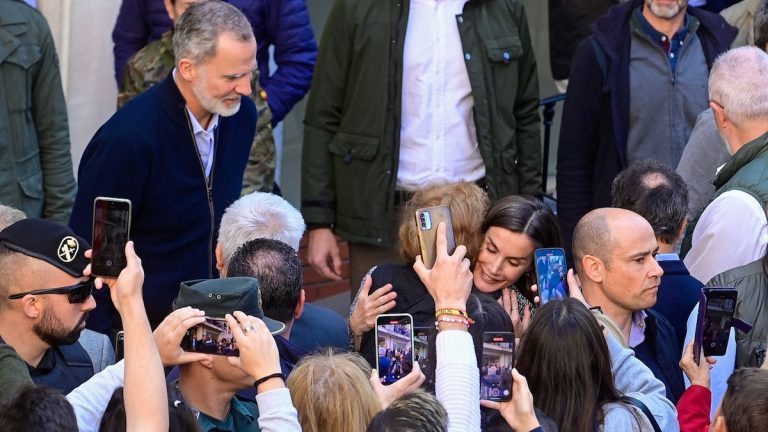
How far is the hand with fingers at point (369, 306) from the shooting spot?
4.70 meters

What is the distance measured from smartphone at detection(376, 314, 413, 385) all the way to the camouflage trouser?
7.93ft

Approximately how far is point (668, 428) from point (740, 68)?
6.75 feet

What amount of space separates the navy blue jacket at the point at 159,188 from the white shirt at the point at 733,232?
1953mm

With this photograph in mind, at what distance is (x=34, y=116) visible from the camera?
19.8 ft

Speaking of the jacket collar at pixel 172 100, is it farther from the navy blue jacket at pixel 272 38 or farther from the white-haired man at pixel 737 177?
the white-haired man at pixel 737 177

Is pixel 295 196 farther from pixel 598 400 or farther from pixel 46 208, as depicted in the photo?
pixel 598 400

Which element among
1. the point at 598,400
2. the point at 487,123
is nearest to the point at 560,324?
the point at 598,400

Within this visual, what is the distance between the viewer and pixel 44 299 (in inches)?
163

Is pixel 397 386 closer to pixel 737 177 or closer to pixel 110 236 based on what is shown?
pixel 110 236

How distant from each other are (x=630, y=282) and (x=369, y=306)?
0.92 metres

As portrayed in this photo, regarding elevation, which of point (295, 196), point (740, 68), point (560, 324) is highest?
point (740, 68)

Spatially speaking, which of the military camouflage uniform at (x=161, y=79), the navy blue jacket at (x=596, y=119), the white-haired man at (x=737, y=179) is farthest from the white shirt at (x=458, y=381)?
the military camouflage uniform at (x=161, y=79)

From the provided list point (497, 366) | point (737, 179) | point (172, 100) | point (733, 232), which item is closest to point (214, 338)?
point (497, 366)

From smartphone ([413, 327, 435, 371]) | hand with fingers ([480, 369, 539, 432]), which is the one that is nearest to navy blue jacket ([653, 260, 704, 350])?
smartphone ([413, 327, 435, 371])
